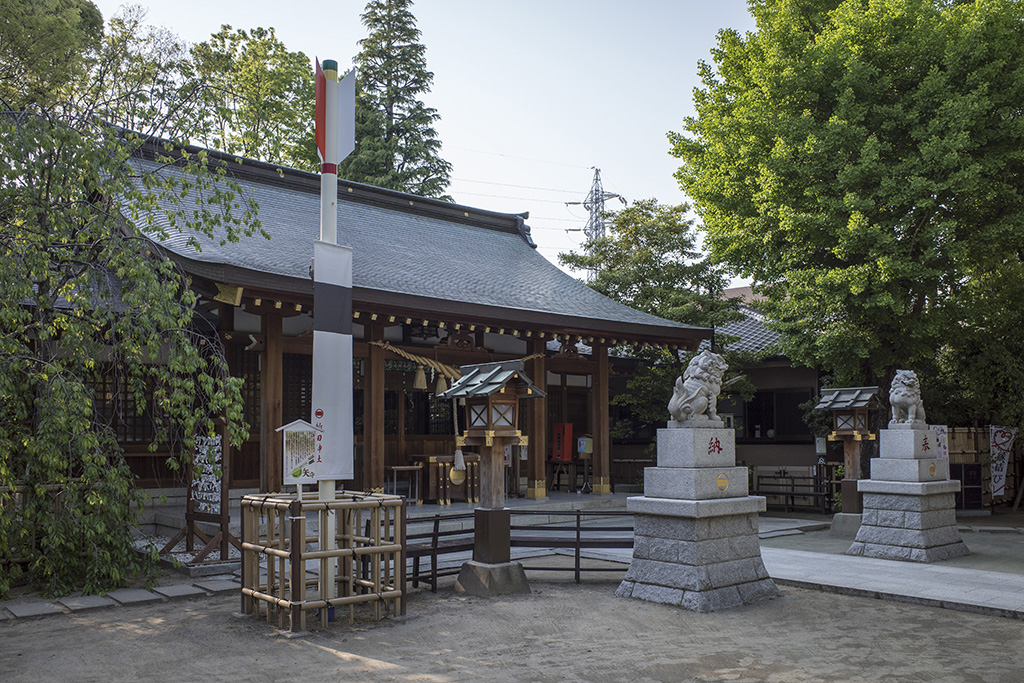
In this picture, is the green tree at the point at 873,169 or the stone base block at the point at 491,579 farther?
the green tree at the point at 873,169

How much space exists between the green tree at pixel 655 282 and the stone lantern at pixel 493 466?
31.0ft

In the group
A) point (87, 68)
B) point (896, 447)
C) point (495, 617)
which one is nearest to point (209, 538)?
point (495, 617)

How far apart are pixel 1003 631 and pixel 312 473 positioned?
5.99 meters

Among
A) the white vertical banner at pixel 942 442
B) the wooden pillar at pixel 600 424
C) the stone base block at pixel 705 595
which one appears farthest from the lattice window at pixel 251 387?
the white vertical banner at pixel 942 442

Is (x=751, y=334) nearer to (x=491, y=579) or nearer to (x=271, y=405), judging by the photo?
(x=271, y=405)

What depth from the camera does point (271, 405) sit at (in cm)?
1133

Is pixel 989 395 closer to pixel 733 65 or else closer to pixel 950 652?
pixel 733 65

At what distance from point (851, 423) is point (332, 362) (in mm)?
8813

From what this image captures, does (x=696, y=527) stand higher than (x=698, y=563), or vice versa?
(x=696, y=527)

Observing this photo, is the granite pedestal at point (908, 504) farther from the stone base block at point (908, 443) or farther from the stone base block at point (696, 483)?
the stone base block at point (696, 483)

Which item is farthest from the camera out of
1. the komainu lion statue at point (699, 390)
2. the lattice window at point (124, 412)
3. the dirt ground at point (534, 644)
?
the lattice window at point (124, 412)

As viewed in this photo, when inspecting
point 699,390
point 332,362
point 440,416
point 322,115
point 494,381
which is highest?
point 322,115

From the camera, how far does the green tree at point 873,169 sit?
13188 mm

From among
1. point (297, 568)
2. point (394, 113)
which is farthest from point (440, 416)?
point (394, 113)
